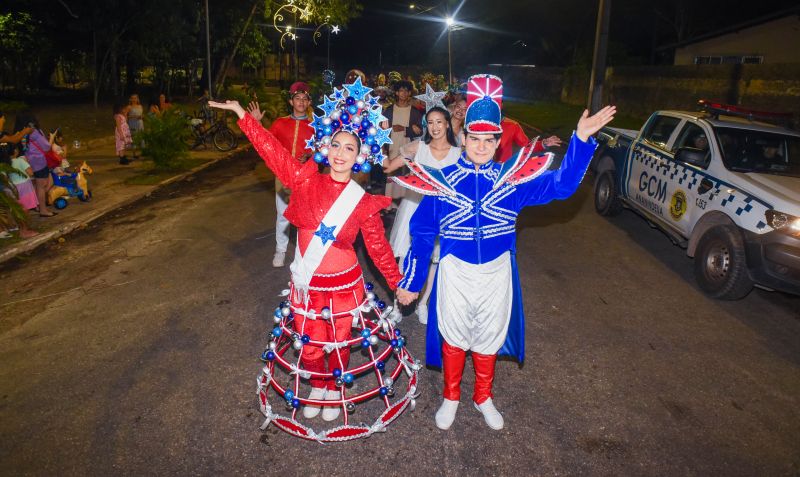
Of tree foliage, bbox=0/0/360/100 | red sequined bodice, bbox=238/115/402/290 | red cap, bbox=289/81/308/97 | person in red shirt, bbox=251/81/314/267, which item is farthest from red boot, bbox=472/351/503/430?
tree foliage, bbox=0/0/360/100

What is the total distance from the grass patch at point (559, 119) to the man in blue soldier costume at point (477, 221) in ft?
62.7

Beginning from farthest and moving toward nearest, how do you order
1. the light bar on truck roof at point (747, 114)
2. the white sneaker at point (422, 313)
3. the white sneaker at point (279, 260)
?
Answer: the light bar on truck roof at point (747, 114), the white sneaker at point (279, 260), the white sneaker at point (422, 313)

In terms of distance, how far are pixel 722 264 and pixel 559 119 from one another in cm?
2332

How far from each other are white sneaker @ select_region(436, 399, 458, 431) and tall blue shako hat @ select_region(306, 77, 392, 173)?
180 cm

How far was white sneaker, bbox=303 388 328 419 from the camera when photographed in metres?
3.94

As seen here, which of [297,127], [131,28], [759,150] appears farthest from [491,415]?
[131,28]

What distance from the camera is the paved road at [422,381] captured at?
3.59 metres

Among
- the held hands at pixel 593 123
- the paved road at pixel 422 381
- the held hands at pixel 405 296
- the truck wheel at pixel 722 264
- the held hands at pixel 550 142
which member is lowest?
the paved road at pixel 422 381

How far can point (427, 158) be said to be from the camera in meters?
5.51

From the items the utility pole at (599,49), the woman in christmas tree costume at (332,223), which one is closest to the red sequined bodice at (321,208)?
the woman in christmas tree costume at (332,223)

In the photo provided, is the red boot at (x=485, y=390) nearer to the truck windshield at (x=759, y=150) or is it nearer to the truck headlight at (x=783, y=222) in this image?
the truck headlight at (x=783, y=222)

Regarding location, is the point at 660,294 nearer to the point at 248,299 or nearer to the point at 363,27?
the point at 248,299

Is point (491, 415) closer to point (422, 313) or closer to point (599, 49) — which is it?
point (422, 313)

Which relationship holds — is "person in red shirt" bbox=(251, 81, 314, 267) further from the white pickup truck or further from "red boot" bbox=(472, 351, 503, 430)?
the white pickup truck
